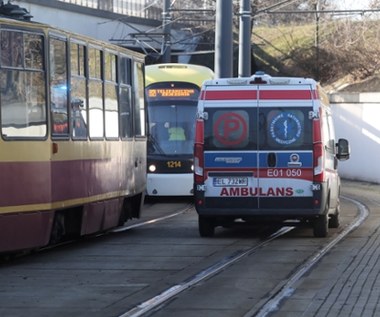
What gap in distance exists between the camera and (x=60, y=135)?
1347 centimetres

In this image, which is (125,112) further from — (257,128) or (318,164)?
(318,164)

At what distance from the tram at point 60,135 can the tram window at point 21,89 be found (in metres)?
0.01

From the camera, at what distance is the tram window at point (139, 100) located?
17.7 metres

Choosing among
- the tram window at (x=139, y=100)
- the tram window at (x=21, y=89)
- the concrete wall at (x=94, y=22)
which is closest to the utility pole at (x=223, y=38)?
the concrete wall at (x=94, y=22)

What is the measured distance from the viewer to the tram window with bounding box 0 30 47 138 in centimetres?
1232

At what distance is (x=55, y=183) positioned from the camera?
1326 centimetres

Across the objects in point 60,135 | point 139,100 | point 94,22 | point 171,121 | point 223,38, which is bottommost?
point 60,135

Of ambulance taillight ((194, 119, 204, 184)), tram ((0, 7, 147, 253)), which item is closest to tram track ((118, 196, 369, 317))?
ambulance taillight ((194, 119, 204, 184))

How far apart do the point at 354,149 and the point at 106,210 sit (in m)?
25.2

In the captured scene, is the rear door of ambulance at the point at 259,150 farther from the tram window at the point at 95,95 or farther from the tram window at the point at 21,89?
the tram window at the point at 21,89

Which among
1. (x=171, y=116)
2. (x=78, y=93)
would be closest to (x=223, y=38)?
(x=171, y=116)

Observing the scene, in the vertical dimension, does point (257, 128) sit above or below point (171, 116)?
below

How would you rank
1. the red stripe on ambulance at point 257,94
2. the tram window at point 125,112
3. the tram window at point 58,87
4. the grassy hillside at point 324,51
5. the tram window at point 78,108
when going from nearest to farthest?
the tram window at point 58,87 → the tram window at point 78,108 → the red stripe on ambulance at point 257,94 → the tram window at point 125,112 → the grassy hillside at point 324,51

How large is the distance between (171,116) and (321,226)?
33.0ft
